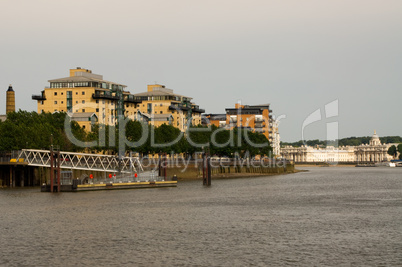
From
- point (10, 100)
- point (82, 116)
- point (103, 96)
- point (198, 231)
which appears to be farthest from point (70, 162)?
point (198, 231)

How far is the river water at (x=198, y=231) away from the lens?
134 feet

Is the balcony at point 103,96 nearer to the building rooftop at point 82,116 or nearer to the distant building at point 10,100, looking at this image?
the building rooftop at point 82,116

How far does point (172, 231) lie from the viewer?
52438mm

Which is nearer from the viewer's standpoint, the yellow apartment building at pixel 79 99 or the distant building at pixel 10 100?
the distant building at pixel 10 100

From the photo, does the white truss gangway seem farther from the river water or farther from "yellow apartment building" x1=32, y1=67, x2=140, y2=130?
"yellow apartment building" x1=32, y1=67, x2=140, y2=130

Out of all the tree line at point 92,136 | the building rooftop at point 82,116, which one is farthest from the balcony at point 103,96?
the tree line at point 92,136

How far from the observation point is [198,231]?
52375mm

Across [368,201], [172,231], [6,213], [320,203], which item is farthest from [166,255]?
[368,201]

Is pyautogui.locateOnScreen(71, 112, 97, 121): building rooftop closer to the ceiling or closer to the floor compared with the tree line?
closer to the ceiling

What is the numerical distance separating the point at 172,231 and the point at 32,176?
66402mm

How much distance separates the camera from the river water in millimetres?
40906

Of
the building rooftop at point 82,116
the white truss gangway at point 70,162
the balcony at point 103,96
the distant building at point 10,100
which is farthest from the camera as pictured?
the balcony at point 103,96

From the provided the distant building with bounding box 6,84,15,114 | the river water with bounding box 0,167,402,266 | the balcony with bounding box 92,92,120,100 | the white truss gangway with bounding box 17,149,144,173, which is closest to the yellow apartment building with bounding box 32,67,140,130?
the balcony with bounding box 92,92,120,100

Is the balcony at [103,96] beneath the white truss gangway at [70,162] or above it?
above
